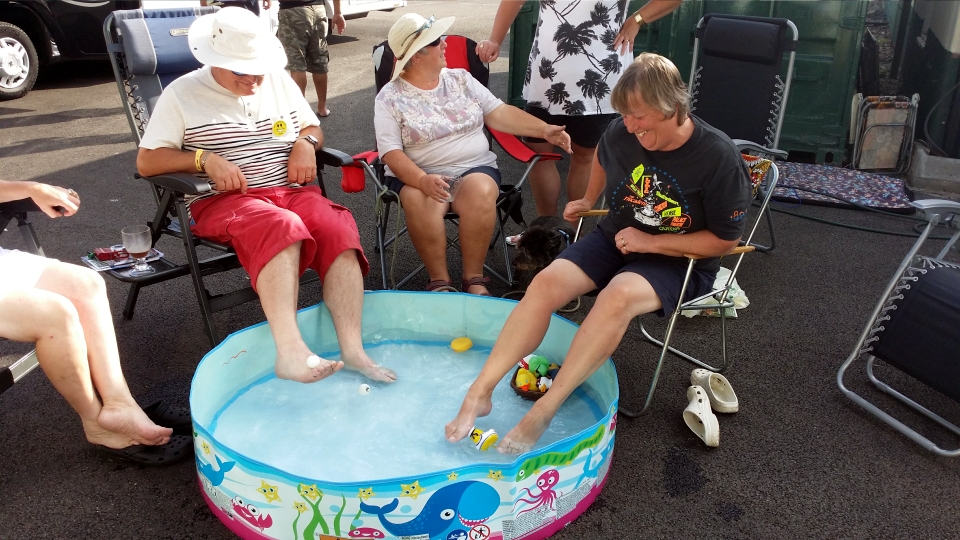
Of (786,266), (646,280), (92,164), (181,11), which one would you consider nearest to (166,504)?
(646,280)

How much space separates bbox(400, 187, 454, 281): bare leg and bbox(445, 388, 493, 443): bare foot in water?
946mm

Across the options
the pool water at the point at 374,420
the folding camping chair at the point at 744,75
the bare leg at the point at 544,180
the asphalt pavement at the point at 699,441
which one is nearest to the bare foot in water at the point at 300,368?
the pool water at the point at 374,420

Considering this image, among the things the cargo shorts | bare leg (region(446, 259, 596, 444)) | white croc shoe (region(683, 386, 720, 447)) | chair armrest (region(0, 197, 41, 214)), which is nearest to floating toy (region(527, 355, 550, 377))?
bare leg (region(446, 259, 596, 444))

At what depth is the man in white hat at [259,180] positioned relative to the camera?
8.18ft

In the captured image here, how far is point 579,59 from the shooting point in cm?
348

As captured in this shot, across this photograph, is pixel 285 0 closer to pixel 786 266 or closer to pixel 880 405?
pixel 786 266

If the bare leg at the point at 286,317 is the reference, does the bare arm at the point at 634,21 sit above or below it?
above

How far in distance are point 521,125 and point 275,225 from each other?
1.27 metres

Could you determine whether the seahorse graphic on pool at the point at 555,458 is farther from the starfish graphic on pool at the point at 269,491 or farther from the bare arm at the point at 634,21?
the bare arm at the point at 634,21

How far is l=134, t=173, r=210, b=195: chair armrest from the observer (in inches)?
100

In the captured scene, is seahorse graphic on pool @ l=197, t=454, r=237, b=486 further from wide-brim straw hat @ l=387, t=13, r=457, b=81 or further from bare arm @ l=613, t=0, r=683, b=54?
bare arm @ l=613, t=0, r=683, b=54

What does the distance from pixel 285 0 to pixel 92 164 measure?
1.73 m

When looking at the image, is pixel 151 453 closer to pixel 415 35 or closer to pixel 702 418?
pixel 702 418

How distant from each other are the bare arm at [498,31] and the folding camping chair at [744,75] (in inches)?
44.1
